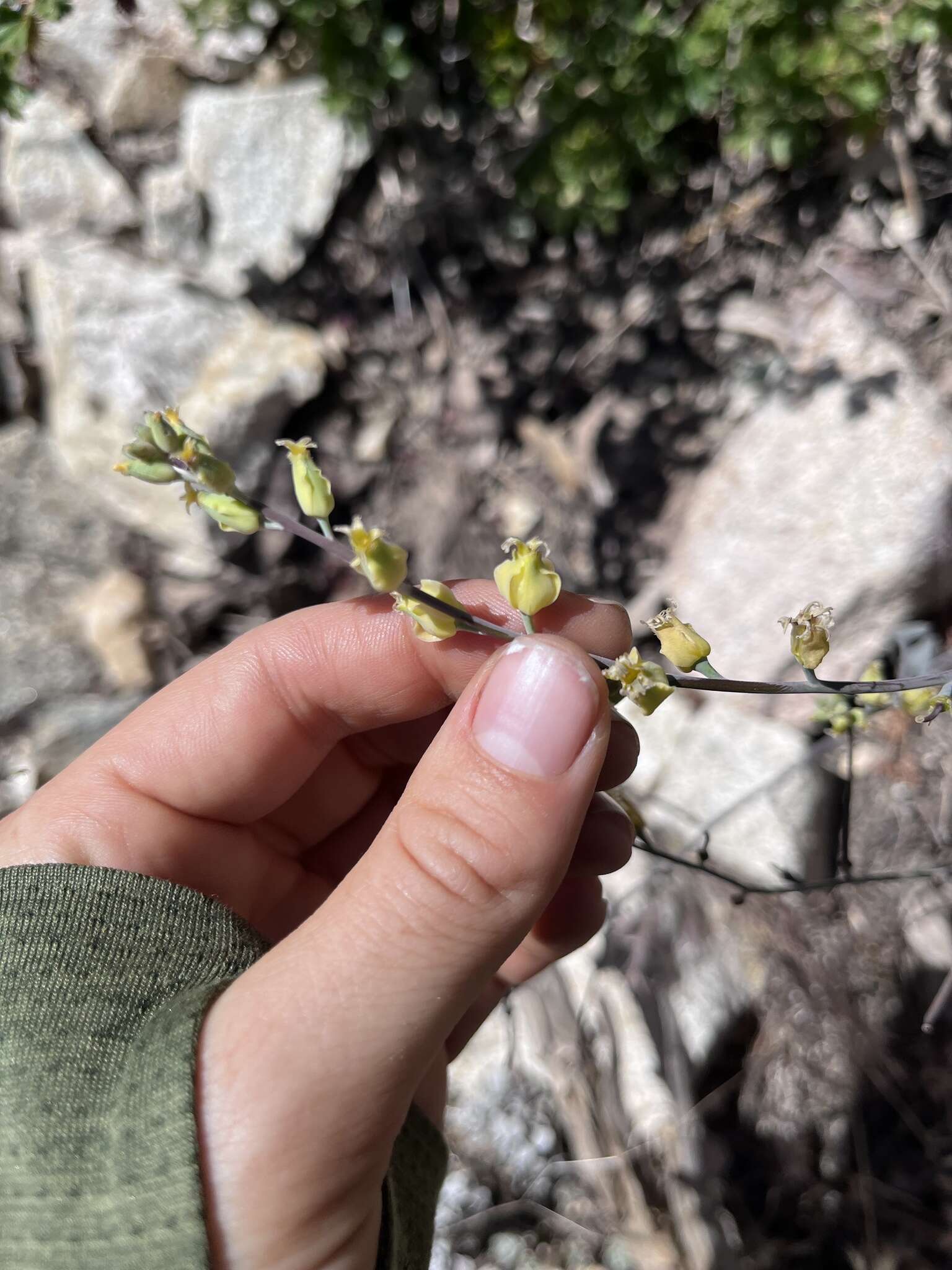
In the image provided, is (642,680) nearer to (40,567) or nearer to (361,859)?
(361,859)

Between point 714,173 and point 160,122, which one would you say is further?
point 160,122

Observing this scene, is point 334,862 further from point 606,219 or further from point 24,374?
point 24,374

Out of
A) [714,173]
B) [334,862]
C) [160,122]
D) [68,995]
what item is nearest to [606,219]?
[714,173]

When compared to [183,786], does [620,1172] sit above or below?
below

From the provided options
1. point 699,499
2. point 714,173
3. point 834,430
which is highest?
point 714,173

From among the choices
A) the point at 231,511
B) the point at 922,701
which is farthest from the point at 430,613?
the point at 922,701

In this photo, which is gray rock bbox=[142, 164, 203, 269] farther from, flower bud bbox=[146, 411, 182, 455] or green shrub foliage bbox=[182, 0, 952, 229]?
flower bud bbox=[146, 411, 182, 455]
